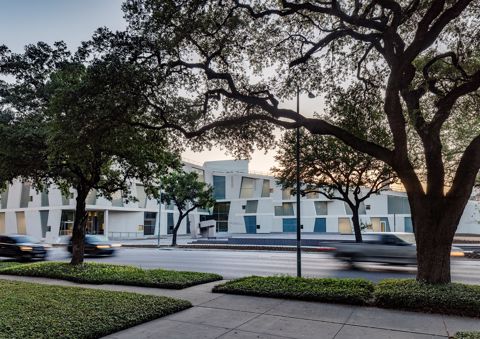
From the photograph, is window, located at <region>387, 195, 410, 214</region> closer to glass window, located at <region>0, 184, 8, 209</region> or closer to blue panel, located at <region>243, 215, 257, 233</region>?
blue panel, located at <region>243, 215, 257, 233</region>

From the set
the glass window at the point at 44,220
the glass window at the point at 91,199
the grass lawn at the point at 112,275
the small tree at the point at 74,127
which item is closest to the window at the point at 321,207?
the glass window at the point at 91,199

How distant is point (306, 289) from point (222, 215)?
5928 centimetres

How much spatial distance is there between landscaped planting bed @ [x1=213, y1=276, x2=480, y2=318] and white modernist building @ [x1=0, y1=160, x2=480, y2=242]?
4140 centimetres

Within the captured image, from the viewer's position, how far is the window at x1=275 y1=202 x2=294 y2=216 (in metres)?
67.5

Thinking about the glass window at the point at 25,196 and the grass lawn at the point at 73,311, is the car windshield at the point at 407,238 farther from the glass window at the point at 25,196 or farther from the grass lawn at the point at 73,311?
the glass window at the point at 25,196

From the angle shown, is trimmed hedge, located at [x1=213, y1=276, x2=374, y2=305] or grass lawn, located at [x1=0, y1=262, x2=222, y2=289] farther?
grass lawn, located at [x1=0, y1=262, x2=222, y2=289]

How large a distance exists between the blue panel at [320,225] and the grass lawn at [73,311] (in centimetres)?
5725

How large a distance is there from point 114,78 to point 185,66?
2.92m

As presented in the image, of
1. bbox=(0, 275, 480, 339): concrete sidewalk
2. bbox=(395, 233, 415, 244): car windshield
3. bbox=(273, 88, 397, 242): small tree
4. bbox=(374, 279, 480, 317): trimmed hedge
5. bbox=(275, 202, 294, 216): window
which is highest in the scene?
bbox=(273, 88, 397, 242): small tree

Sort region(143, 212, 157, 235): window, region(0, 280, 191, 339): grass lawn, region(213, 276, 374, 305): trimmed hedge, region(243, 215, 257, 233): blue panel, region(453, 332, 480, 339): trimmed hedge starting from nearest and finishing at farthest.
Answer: region(453, 332, 480, 339): trimmed hedge < region(0, 280, 191, 339): grass lawn < region(213, 276, 374, 305): trimmed hedge < region(143, 212, 157, 235): window < region(243, 215, 257, 233): blue panel

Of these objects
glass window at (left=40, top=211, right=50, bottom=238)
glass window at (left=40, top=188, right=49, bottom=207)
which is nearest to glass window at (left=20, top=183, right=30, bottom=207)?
glass window at (left=40, top=188, right=49, bottom=207)

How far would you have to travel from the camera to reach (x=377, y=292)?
9312mm

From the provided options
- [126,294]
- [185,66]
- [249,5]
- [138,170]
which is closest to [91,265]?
[138,170]

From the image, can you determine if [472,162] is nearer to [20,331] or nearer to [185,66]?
[185,66]
